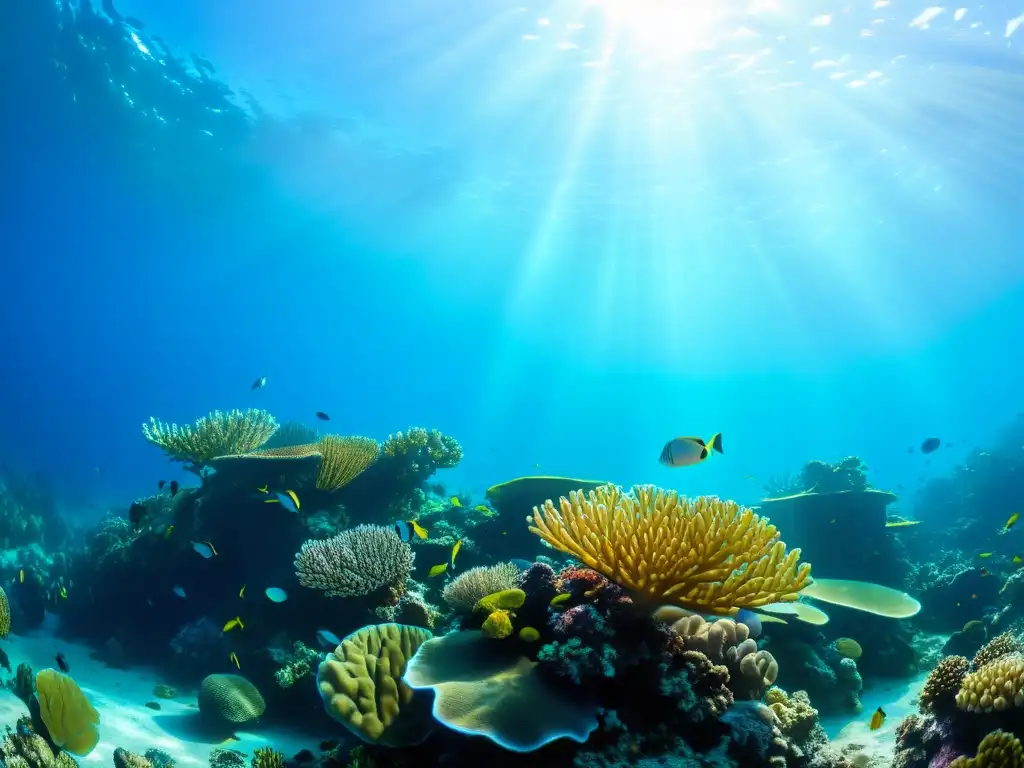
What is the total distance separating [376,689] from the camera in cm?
407

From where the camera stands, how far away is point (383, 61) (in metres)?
26.3

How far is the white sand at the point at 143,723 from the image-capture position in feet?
17.9

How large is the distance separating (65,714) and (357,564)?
9.12ft

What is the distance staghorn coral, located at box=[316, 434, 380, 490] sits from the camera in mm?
8406

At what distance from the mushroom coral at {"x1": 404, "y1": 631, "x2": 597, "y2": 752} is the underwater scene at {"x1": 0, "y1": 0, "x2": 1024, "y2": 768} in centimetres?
3

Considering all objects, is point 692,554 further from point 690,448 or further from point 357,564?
point 357,564

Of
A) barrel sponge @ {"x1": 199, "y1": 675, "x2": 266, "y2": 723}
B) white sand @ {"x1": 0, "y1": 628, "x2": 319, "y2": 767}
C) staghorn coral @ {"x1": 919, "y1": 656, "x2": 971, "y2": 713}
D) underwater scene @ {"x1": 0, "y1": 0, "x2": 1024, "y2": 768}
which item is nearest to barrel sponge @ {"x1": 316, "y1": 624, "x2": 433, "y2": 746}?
underwater scene @ {"x1": 0, "y1": 0, "x2": 1024, "y2": 768}

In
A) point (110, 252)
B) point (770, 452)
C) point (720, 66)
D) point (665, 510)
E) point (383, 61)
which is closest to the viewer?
point (665, 510)

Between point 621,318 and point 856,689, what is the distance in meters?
75.0

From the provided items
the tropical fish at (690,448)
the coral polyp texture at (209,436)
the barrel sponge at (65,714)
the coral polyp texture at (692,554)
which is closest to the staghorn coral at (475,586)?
the coral polyp texture at (692,554)

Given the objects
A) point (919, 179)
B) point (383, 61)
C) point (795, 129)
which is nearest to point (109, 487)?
point (383, 61)

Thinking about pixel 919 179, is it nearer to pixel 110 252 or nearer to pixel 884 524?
pixel 884 524

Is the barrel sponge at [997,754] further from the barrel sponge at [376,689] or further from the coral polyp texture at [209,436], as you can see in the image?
the coral polyp texture at [209,436]

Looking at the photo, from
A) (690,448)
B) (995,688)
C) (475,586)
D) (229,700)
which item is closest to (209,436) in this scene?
(229,700)
